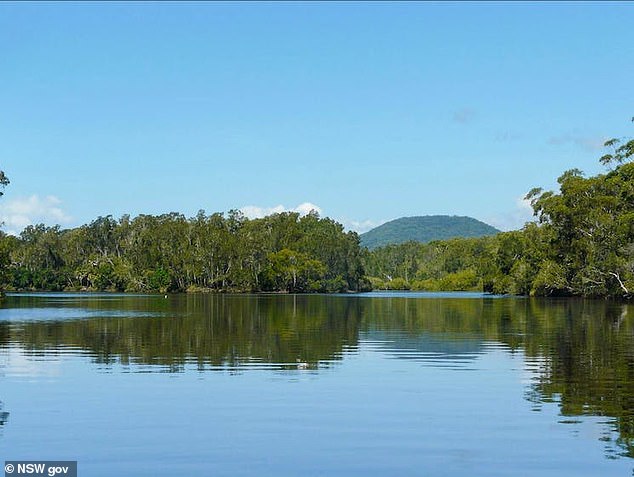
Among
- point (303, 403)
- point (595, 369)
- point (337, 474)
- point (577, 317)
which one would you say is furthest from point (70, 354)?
point (577, 317)

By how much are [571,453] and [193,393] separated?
1029 cm

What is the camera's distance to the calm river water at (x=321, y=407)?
47.4 ft

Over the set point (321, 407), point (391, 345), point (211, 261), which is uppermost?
point (211, 261)

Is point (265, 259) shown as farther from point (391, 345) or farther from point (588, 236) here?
point (391, 345)

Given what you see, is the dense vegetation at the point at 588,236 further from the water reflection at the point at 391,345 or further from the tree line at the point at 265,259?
the water reflection at the point at 391,345

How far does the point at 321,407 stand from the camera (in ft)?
65.0

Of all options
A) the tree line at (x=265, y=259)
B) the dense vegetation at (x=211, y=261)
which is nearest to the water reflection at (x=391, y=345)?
the tree line at (x=265, y=259)

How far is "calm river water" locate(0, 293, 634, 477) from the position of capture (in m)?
14.5

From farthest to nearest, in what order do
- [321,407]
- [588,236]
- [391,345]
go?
[588,236]
[391,345]
[321,407]

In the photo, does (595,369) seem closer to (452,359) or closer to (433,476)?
(452,359)

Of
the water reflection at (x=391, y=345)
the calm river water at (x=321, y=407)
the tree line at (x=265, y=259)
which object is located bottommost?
the calm river water at (x=321, y=407)

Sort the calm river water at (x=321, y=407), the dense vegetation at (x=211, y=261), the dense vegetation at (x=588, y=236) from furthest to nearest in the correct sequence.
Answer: the dense vegetation at (x=211, y=261)
the dense vegetation at (x=588, y=236)
the calm river water at (x=321, y=407)

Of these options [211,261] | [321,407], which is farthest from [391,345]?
[211,261]

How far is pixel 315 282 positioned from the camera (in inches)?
7441
